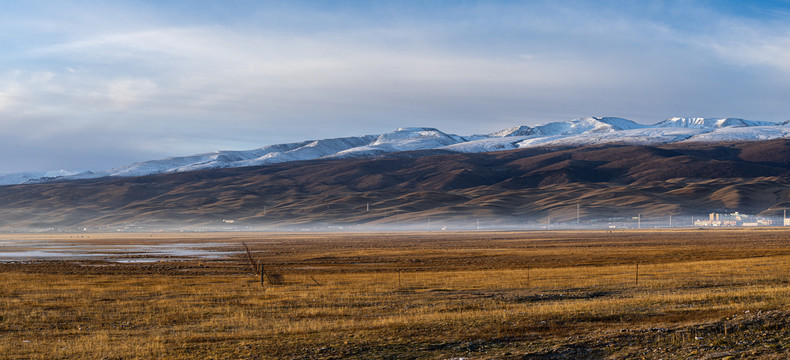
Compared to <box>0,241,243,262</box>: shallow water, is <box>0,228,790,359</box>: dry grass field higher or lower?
higher

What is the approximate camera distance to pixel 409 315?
86.9ft

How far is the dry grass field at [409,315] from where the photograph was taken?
60.4ft

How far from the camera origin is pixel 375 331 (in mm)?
21953

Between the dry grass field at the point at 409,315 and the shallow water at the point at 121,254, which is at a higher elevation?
the dry grass field at the point at 409,315

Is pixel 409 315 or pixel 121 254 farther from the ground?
pixel 409 315

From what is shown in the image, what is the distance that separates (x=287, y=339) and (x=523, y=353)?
23.1 feet

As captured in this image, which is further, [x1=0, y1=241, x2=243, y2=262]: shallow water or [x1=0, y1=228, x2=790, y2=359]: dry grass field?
[x1=0, y1=241, x2=243, y2=262]: shallow water

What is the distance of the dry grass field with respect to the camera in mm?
18406

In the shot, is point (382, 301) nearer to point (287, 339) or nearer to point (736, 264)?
point (287, 339)

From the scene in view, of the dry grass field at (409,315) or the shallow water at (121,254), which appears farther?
the shallow water at (121,254)

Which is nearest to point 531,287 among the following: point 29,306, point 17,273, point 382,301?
point 382,301

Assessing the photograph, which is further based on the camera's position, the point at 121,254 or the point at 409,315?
the point at 121,254

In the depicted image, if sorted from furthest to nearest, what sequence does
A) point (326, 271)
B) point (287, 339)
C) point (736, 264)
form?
1. point (326, 271)
2. point (736, 264)
3. point (287, 339)

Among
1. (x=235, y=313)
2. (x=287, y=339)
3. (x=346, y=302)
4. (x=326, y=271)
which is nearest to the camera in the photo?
(x=287, y=339)
